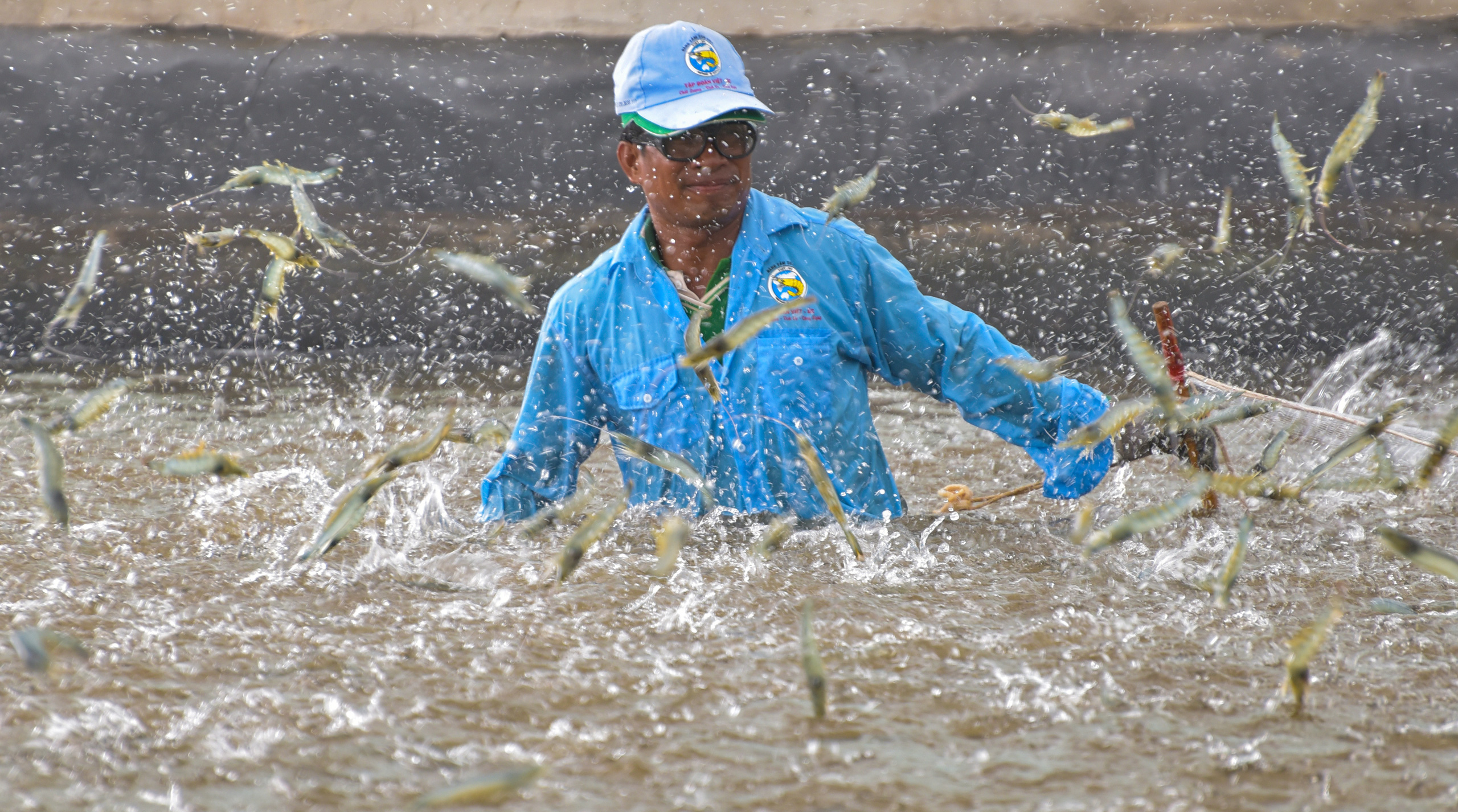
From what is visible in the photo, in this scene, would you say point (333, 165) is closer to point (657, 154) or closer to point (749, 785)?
point (657, 154)

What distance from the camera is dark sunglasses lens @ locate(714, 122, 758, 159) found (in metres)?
3.03

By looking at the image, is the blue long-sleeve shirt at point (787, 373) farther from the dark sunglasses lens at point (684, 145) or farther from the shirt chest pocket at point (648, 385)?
the dark sunglasses lens at point (684, 145)

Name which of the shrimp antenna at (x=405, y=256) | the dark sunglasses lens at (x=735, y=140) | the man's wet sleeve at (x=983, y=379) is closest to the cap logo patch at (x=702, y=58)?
the dark sunglasses lens at (x=735, y=140)

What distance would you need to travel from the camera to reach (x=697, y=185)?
3.06m

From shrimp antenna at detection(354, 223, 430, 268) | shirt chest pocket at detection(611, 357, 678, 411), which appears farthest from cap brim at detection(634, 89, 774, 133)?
shrimp antenna at detection(354, 223, 430, 268)

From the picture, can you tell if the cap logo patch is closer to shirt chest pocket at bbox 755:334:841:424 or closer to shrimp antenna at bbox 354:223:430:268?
shirt chest pocket at bbox 755:334:841:424

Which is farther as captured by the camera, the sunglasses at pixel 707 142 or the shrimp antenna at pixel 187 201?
the shrimp antenna at pixel 187 201

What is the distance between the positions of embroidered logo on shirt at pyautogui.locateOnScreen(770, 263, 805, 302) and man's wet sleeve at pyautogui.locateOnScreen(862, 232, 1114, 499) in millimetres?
180

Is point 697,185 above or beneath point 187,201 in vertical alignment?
beneath

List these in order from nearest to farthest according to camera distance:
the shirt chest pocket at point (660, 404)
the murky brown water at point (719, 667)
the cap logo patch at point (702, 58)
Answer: the murky brown water at point (719, 667) < the cap logo patch at point (702, 58) < the shirt chest pocket at point (660, 404)

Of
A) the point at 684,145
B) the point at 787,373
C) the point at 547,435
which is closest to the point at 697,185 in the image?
the point at 684,145

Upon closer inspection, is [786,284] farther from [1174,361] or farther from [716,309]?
[1174,361]

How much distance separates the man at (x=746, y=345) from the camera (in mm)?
3080

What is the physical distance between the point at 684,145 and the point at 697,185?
0.11 meters
